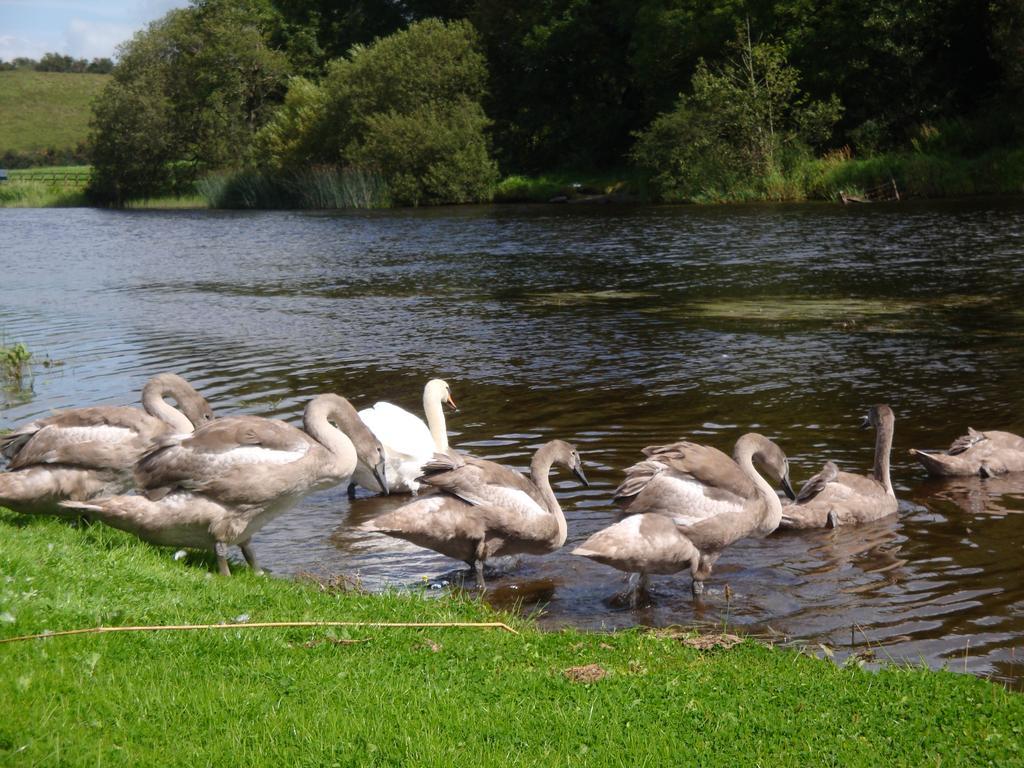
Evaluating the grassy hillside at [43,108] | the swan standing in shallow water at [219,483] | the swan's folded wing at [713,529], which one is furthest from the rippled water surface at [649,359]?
the grassy hillside at [43,108]

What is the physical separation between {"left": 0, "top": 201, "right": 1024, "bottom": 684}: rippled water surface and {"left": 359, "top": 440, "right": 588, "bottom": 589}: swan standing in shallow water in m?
0.42

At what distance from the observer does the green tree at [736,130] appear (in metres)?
55.9

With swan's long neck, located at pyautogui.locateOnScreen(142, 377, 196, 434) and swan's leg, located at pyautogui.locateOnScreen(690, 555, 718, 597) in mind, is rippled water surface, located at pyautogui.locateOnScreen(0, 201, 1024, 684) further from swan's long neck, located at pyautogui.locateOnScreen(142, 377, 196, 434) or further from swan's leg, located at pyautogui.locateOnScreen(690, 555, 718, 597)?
swan's long neck, located at pyautogui.locateOnScreen(142, 377, 196, 434)

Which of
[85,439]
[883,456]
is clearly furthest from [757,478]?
[85,439]

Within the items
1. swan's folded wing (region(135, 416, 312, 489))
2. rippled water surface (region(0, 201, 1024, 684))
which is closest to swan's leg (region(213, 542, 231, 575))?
swan's folded wing (region(135, 416, 312, 489))

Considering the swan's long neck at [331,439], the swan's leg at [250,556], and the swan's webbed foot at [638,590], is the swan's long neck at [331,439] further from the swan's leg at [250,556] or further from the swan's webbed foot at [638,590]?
the swan's webbed foot at [638,590]

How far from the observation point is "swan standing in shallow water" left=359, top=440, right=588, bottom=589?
974cm

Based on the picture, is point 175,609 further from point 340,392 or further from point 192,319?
point 192,319

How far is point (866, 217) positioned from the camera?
42.1 m

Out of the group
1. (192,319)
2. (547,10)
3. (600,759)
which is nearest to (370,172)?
(547,10)

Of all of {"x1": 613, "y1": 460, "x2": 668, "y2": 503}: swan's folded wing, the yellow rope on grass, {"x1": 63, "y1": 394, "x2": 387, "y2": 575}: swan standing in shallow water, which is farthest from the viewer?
{"x1": 613, "y1": 460, "x2": 668, "y2": 503}: swan's folded wing

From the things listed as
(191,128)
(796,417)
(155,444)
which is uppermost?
(191,128)

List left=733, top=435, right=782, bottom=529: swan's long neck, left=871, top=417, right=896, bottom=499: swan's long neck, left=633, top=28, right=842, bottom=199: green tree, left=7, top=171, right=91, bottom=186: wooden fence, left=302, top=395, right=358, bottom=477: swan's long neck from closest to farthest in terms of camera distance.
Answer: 1. left=302, top=395, right=358, bottom=477: swan's long neck
2. left=733, top=435, right=782, bottom=529: swan's long neck
3. left=871, top=417, right=896, bottom=499: swan's long neck
4. left=633, top=28, right=842, bottom=199: green tree
5. left=7, top=171, right=91, bottom=186: wooden fence

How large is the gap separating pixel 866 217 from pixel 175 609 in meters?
38.5
